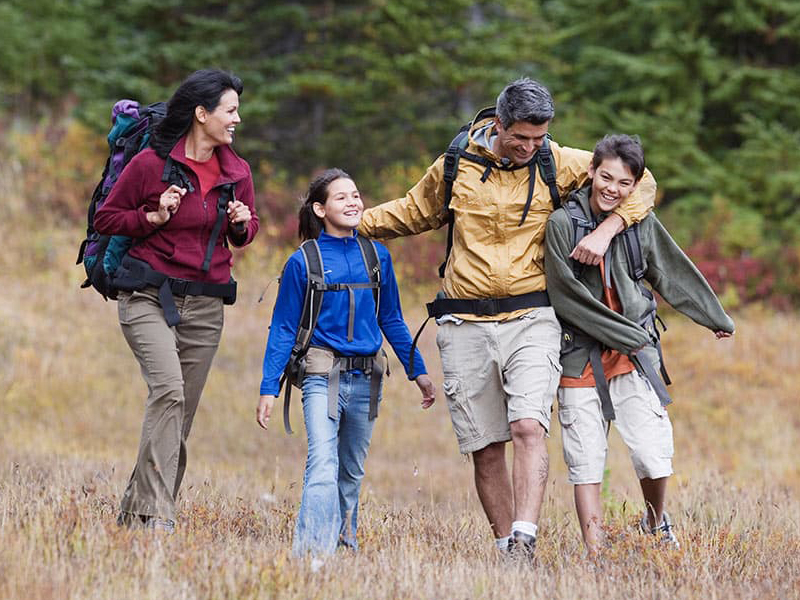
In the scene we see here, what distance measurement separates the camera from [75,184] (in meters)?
18.6

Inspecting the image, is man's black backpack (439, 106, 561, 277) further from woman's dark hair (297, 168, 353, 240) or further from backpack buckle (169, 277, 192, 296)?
backpack buckle (169, 277, 192, 296)

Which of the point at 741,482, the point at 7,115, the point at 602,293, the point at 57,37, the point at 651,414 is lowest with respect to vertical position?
the point at 741,482

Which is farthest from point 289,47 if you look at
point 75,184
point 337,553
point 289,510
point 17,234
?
point 337,553

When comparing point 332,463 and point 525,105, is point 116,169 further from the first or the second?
point 525,105

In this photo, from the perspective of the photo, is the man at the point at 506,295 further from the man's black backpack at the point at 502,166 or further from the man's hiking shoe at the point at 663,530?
the man's hiking shoe at the point at 663,530

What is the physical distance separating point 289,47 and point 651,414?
1636 cm

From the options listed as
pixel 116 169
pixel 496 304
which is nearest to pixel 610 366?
pixel 496 304

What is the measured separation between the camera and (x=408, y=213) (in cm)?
587

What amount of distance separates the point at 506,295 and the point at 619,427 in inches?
35.9

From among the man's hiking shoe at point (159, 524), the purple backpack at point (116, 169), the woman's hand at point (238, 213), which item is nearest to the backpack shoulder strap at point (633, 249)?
the woman's hand at point (238, 213)

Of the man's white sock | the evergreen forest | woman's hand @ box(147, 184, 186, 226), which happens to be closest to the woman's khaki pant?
woman's hand @ box(147, 184, 186, 226)

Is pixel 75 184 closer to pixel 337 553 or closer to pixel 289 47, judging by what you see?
pixel 289 47

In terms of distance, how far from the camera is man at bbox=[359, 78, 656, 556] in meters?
5.32

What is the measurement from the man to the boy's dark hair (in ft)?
0.50
